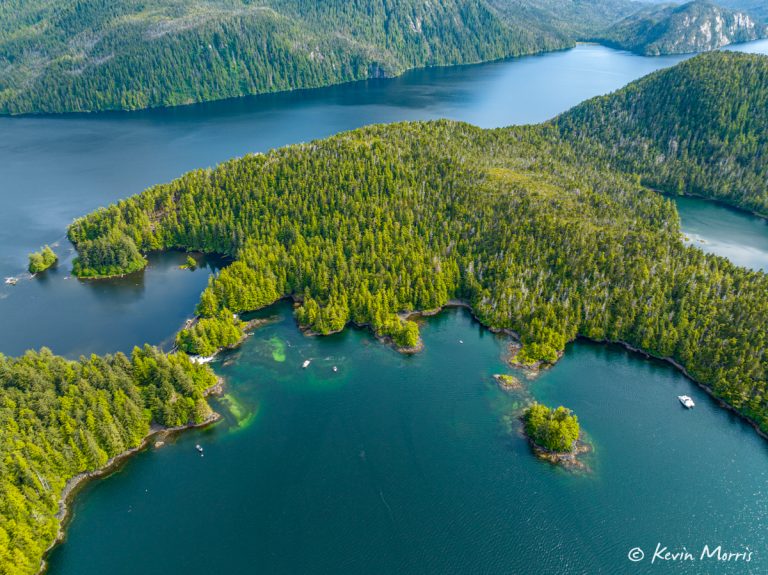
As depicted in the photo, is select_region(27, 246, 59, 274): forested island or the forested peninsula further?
select_region(27, 246, 59, 274): forested island

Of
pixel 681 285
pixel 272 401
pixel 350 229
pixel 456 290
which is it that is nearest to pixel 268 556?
pixel 272 401

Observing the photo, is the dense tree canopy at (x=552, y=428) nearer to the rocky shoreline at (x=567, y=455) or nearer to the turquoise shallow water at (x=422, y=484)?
the rocky shoreline at (x=567, y=455)

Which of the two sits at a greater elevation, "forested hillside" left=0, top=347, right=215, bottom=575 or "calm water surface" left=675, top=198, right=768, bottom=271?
"forested hillside" left=0, top=347, right=215, bottom=575

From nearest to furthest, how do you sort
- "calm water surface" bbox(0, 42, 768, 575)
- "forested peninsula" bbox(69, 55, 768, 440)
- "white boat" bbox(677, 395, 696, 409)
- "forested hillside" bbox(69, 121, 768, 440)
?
1. "calm water surface" bbox(0, 42, 768, 575)
2. "white boat" bbox(677, 395, 696, 409)
3. "forested peninsula" bbox(69, 55, 768, 440)
4. "forested hillside" bbox(69, 121, 768, 440)

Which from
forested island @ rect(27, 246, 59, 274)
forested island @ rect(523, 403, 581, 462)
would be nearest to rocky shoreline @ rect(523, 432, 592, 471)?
forested island @ rect(523, 403, 581, 462)

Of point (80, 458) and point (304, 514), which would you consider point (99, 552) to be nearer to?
point (80, 458)

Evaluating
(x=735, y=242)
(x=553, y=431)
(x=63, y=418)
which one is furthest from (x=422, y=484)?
(x=735, y=242)

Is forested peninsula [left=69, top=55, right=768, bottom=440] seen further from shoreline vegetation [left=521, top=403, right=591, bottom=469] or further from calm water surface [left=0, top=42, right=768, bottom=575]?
shoreline vegetation [left=521, top=403, right=591, bottom=469]

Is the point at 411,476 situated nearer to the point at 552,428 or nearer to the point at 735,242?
the point at 552,428
